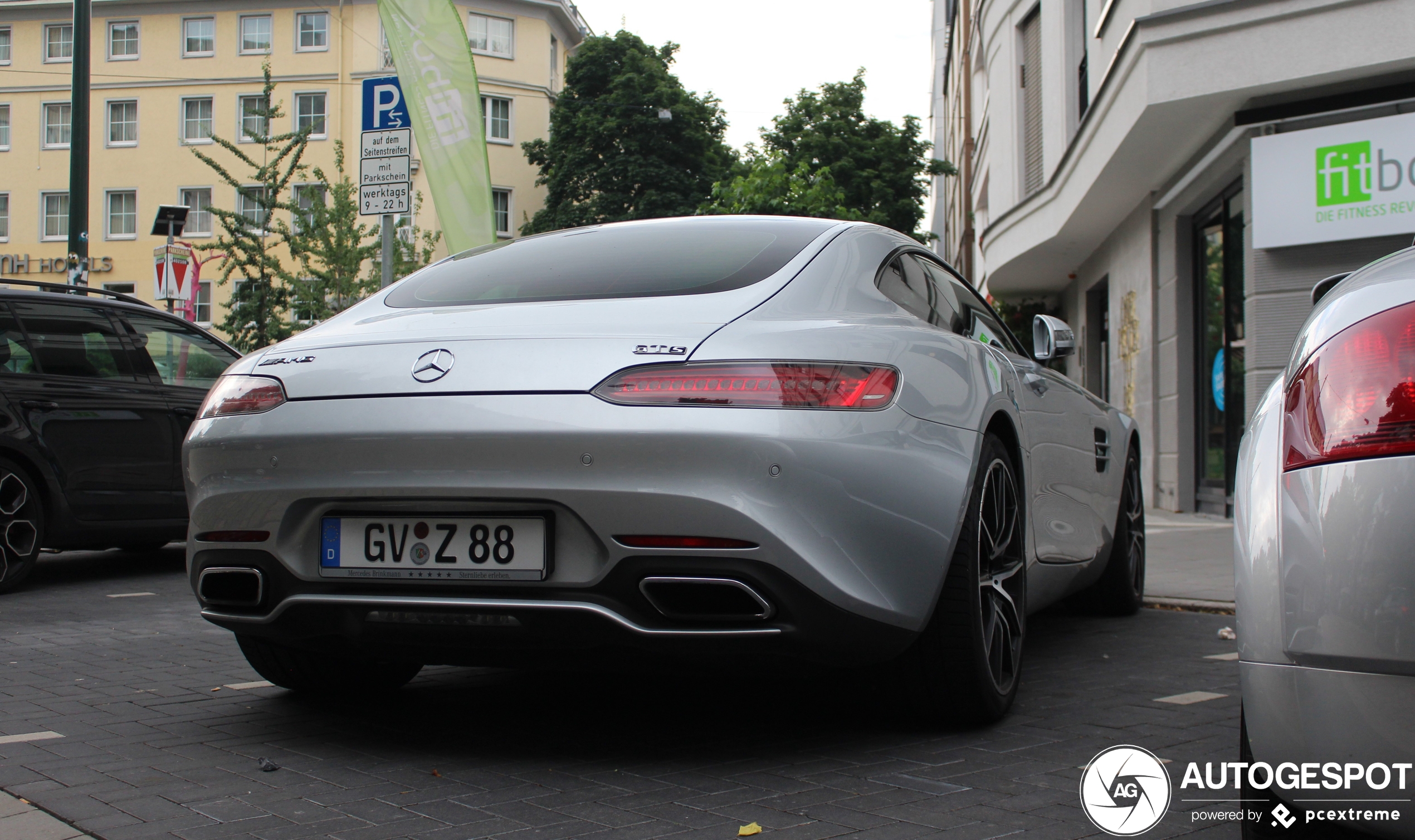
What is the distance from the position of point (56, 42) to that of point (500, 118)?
1692cm

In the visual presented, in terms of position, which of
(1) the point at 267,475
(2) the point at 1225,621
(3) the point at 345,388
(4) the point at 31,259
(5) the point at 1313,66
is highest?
(4) the point at 31,259

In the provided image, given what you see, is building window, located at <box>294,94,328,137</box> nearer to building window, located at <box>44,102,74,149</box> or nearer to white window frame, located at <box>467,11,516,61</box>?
white window frame, located at <box>467,11,516,61</box>

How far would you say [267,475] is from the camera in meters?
3.11

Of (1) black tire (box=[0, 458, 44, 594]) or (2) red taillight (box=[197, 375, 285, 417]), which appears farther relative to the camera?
(1) black tire (box=[0, 458, 44, 594])

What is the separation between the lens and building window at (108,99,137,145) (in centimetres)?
4859

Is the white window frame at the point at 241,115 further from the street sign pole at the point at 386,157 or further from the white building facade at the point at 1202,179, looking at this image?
the street sign pole at the point at 386,157

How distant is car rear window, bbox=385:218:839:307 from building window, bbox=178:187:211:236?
47.0m

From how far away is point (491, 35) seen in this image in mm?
48562

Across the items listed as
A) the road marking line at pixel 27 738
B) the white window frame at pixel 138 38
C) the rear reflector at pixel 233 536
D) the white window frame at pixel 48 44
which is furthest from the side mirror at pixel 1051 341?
the white window frame at pixel 48 44

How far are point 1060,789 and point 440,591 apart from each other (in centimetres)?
147

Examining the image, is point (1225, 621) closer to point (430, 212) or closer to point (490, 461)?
point (490, 461)

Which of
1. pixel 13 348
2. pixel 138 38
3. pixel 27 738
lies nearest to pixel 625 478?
pixel 27 738

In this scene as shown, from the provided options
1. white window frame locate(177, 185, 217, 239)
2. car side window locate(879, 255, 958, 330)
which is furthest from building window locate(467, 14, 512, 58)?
car side window locate(879, 255, 958, 330)

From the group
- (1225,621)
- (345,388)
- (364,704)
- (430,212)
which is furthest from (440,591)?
(430,212)
